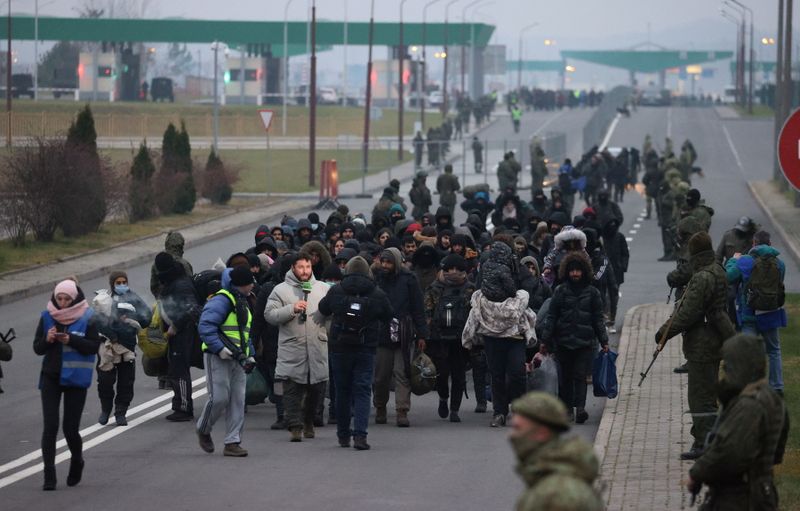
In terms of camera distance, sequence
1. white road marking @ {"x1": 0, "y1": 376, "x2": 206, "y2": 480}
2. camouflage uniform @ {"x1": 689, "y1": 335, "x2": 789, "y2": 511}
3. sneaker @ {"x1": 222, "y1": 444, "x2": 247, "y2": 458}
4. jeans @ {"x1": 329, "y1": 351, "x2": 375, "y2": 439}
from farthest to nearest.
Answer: jeans @ {"x1": 329, "y1": 351, "x2": 375, "y2": 439} < sneaker @ {"x1": 222, "y1": 444, "x2": 247, "y2": 458} < white road marking @ {"x1": 0, "y1": 376, "x2": 206, "y2": 480} < camouflage uniform @ {"x1": 689, "y1": 335, "x2": 789, "y2": 511}

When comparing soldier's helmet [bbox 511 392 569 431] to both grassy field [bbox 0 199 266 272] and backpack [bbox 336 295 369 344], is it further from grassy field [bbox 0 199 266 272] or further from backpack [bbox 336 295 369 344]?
grassy field [bbox 0 199 266 272]

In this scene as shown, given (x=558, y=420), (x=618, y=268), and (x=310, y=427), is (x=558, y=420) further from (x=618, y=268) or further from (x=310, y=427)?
(x=618, y=268)

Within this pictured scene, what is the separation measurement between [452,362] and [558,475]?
30.8 feet

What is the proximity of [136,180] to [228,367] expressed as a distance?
27486mm

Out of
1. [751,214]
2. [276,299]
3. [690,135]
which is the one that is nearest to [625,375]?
[276,299]

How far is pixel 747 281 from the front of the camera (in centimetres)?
1502

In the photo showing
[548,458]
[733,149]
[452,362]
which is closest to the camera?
[548,458]

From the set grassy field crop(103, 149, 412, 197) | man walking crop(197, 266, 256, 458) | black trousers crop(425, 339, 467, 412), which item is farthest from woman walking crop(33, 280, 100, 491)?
grassy field crop(103, 149, 412, 197)

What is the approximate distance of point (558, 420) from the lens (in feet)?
18.9

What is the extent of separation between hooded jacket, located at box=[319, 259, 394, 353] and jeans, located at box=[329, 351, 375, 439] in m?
0.07

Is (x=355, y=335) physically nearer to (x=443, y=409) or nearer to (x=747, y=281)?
(x=443, y=409)

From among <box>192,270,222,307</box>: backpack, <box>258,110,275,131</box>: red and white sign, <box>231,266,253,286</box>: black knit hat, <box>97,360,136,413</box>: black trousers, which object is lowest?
<box>97,360,136,413</box>: black trousers

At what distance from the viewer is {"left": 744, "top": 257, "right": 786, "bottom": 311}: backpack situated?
14.7m

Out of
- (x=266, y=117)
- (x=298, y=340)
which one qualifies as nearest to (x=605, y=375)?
(x=298, y=340)
